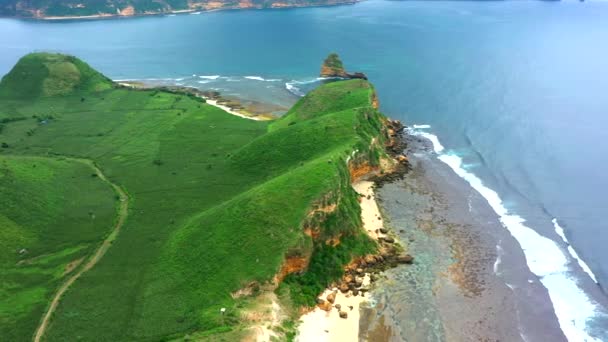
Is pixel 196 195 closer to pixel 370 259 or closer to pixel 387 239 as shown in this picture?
pixel 370 259

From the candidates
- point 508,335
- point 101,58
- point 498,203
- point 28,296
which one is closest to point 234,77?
point 101,58

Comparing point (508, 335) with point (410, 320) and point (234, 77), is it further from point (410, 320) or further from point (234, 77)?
point (234, 77)

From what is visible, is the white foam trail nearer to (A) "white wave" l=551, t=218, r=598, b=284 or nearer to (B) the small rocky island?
(A) "white wave" l=551, t=218, r=598, b=284

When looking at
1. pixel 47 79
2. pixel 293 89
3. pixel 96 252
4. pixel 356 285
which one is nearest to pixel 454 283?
pixel 356 285

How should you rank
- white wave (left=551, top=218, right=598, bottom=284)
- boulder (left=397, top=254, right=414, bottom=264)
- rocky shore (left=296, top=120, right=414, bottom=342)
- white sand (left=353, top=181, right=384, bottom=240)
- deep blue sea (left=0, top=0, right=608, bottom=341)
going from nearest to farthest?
rocky shore (left=296, top=120, right=414, bottom=342), white wave (left=551, top=218, right=598, bottom=284), boulder (left=397, top=254, right=414, bottom=264), deep blue sea (left=0, top=0, right=608, bottom=341), white sand (left=353, top=181, right=384, bottom=240)

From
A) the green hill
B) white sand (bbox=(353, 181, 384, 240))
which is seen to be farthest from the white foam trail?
the green hill

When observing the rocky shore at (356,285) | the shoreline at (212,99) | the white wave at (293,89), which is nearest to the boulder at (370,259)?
the rocky shore at (356,285)
